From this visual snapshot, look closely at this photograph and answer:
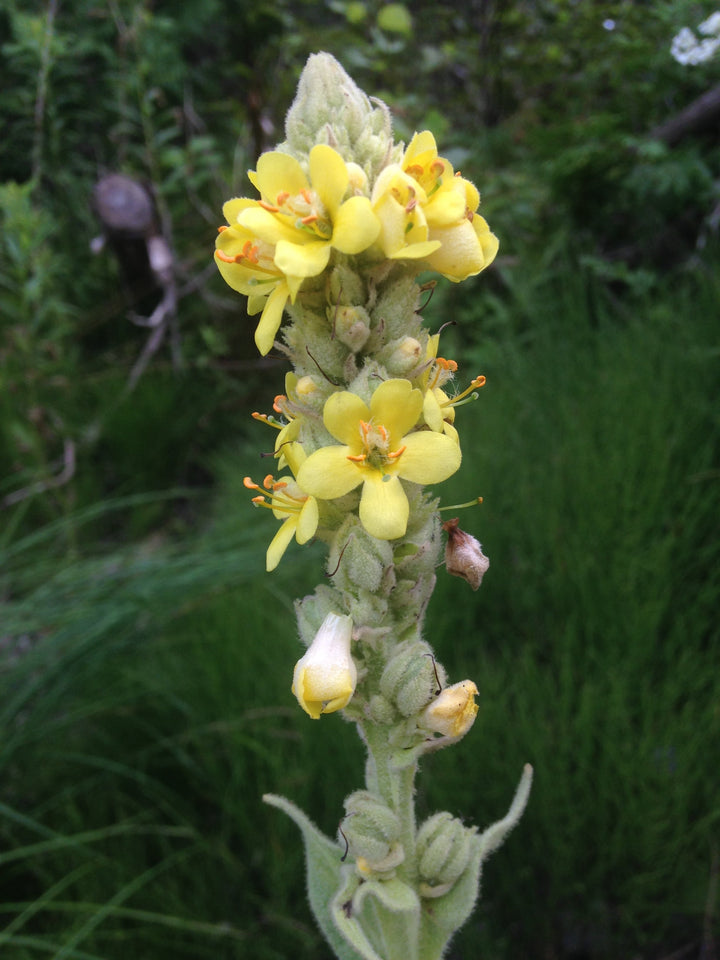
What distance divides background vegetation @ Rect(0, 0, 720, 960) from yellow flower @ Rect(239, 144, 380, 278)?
148 centimetres

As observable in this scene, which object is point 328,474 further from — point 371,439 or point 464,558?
point 464,558

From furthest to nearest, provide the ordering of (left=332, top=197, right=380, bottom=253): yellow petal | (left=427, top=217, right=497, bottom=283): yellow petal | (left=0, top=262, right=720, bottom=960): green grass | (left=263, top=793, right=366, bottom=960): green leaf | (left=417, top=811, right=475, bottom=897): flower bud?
(left=0, top=262, right=720, bottom=960): green grass, (left=263, top=793, right=366, bottom=960): green leaf, (left=417, top=811, right=475, bottom=897): flower bud, (left=427, top=217, right=497, bottom=283): yellow petal, (left=332, top=197, right=380, bottom=253): yellow petal

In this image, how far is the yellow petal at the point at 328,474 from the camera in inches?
36.7

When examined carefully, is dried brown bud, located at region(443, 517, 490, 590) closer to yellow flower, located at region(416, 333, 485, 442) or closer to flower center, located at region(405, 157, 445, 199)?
yellow flower, located at region(416, 333, 485, 442)

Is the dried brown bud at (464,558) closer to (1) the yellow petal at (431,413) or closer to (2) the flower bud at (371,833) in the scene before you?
(1) the yellow petal at (431,413)

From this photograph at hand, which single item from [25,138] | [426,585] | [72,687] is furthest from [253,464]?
[426,585]

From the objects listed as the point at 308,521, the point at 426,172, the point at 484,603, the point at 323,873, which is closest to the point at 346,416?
the point at 308,521

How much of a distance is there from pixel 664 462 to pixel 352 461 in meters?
1.66

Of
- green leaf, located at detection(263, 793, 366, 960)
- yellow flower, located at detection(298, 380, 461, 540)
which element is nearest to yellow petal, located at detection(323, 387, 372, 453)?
yellow flower, located at detection(298, 380, 461, 540)

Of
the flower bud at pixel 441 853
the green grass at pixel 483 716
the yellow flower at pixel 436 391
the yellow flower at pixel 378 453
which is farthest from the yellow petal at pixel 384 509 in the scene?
the green grass at pixel 483 716

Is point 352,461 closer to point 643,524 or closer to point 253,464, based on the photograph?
point 643,524

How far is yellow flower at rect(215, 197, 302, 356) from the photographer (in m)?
0.96

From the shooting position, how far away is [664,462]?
91.0 inches

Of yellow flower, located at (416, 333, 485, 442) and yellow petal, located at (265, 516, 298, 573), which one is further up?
yellow flower, located at (416, 333, 485, 442)
